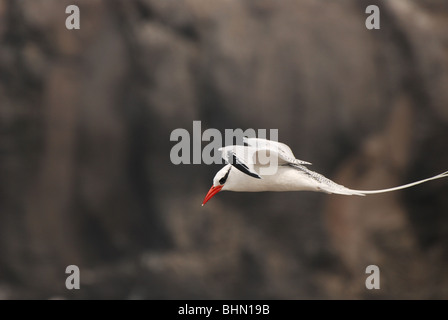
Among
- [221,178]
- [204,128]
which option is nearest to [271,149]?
[221,178]

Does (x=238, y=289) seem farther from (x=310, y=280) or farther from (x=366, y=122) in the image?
(x=366, y=122)

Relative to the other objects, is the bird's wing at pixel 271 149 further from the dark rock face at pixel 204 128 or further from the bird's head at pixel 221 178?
the dark rock face at pixel 204 128

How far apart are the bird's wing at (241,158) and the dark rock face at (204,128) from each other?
32.5 inches

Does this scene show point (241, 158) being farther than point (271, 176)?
No

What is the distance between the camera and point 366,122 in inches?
130

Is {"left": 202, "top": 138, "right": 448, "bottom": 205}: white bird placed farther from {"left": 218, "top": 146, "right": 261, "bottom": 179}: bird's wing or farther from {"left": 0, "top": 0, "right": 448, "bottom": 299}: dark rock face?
{"left": 0, "top": 0, "right": 448, "bottom": 299}: dark rock face

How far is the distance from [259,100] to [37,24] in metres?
1.26

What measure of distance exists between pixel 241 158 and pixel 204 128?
0.95m

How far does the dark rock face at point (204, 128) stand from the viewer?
3.29 m

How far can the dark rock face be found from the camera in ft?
10.8

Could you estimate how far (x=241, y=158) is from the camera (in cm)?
239

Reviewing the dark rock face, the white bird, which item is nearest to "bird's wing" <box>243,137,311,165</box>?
the white bird

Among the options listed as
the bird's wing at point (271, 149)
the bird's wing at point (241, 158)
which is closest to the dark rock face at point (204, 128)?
the bird's wing at point (271, 149)

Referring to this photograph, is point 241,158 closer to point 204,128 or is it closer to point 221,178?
point 221,178
